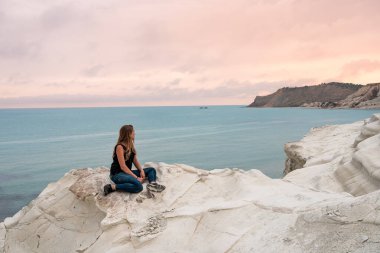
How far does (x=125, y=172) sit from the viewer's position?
8102 millimetres

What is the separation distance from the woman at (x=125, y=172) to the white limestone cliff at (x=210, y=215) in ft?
0.61

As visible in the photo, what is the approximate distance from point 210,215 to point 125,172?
239cm

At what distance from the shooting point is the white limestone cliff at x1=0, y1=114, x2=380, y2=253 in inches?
198

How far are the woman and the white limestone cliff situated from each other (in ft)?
0.61

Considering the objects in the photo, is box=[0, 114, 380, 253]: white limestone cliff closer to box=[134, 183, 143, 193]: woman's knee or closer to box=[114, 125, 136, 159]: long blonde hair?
box=[134, 183, 143, 193]: woman's knee

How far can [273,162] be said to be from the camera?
31.1m

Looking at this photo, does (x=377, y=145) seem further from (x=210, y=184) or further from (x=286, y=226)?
(x=286, y=226)

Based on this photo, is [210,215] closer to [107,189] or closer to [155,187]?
[155,187]

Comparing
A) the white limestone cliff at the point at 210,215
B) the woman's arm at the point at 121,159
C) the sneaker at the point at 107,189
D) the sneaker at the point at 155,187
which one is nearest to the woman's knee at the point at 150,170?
the white limestone cliff at the point at 210,215

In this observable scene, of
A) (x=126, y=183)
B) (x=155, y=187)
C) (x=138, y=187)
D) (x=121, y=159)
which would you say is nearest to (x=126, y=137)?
(x=121, y=159)

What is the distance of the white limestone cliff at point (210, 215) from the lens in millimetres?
5031

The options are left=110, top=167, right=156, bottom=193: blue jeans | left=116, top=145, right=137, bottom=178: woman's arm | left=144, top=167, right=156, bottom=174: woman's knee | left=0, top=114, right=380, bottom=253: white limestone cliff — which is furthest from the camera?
left=144, top=167, right=156, bottom=174: woman's knee

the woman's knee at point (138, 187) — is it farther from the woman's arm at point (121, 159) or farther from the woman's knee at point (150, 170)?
the woman's knee at point (150, 170)

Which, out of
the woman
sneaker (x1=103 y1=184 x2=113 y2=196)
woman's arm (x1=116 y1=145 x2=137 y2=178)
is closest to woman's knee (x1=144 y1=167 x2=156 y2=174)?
the woman
